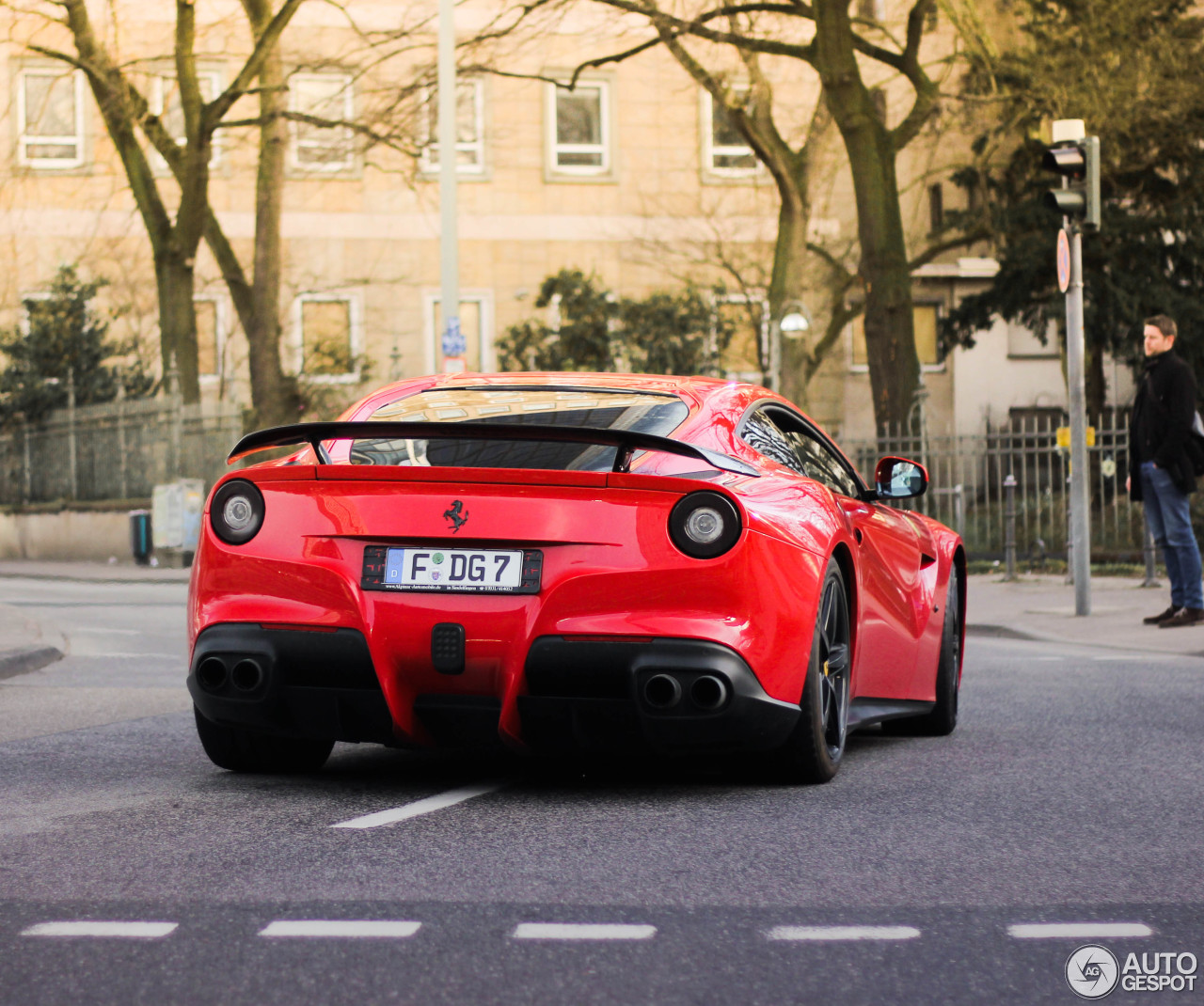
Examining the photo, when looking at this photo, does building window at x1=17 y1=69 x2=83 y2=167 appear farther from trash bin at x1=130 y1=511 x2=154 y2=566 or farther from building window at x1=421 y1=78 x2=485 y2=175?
trash bin at x1=130 y1=511 x2=154 y2=566

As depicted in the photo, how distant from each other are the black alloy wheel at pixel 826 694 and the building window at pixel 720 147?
3392 centimetres

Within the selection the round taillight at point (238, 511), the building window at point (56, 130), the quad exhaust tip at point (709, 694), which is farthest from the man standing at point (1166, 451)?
the building window at point (56, 130)

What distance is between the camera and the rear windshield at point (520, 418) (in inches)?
229

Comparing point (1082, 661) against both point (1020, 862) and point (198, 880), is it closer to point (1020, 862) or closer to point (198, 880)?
point (1020, 862)

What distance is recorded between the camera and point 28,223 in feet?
123

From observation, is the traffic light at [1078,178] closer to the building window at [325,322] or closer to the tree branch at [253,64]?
the tree branch at [253,64]

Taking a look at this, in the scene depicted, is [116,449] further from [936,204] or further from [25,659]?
[936,204]

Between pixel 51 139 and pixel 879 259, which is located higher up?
pixel 51 139

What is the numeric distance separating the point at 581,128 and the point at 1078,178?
2646cm

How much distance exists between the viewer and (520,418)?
6262 millimetres

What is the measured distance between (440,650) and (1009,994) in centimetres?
239

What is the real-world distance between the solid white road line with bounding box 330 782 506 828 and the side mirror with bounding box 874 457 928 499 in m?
2.06

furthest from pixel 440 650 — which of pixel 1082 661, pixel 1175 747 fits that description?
pixel 1082 661

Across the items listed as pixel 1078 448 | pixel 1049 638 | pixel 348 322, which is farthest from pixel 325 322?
pixel 1049 638
